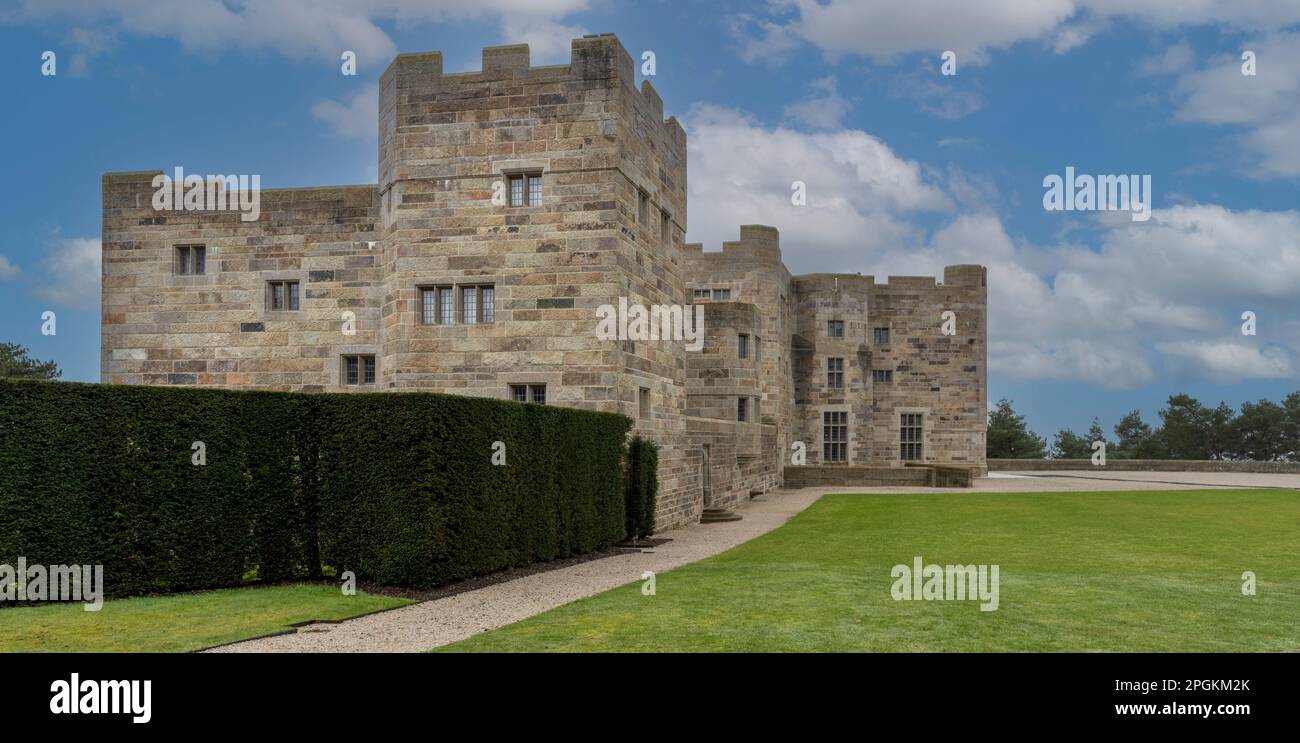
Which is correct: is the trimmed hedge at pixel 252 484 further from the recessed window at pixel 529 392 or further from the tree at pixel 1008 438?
the tree at pixel 1008 438

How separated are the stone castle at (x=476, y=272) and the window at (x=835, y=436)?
12421 millimetres

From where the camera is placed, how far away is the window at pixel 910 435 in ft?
149

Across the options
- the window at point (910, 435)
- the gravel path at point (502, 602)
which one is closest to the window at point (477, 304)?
the gravel path at point (502, 602)

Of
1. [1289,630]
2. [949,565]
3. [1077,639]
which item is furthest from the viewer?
[949,565]

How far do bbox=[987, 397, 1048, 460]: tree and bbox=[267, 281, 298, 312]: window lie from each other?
178 feet

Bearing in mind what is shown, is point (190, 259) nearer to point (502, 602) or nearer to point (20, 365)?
point (502, 602)

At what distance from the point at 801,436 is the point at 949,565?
30.3 meters

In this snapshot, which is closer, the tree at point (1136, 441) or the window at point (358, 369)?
the window at point (358, 369)

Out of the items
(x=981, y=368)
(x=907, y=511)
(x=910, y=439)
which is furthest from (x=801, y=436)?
(x=907, y=511)

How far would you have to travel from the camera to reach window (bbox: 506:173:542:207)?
19234mm

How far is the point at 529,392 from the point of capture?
1912 cm

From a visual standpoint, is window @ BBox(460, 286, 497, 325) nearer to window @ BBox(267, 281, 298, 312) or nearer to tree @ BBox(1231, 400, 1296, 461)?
window @ BBox(267, 281, 298, 312)
